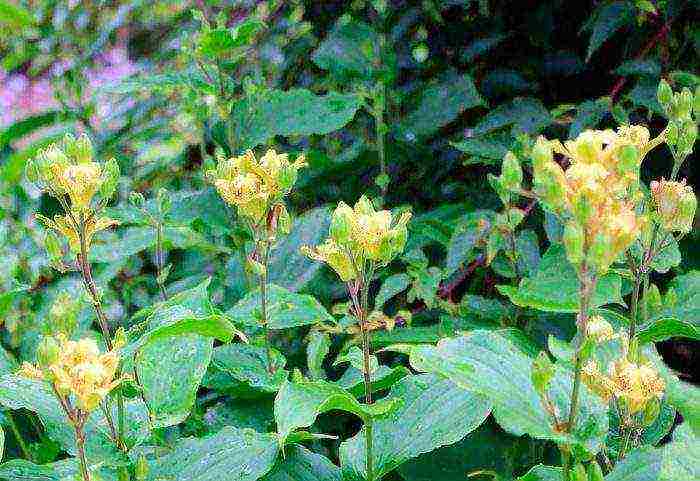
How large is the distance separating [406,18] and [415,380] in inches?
33.0

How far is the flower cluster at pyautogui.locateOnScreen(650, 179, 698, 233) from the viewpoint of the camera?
0.77 metres

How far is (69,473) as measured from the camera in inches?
31.8

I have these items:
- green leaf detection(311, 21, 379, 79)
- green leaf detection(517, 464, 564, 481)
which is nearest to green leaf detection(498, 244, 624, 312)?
green leaf detection(517, 464, 564, 481)

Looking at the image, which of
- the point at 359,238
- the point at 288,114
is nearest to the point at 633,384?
the point at 359,238

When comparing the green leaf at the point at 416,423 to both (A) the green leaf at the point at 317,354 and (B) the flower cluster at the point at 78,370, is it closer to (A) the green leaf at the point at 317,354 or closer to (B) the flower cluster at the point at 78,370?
(A) the green leaf at the point at 317,354

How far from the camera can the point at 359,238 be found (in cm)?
75

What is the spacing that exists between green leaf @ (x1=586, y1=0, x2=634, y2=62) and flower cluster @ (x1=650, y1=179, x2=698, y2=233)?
48 centimetres

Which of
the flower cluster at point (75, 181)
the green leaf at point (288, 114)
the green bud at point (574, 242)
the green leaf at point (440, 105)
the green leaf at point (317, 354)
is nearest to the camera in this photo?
the green bud at point (574, 242)

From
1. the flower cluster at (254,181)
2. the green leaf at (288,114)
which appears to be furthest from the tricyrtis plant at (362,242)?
the green leaf at (288,114)

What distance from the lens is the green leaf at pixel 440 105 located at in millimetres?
1382

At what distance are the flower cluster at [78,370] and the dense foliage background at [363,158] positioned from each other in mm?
143

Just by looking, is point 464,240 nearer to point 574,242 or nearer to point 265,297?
point 265,297

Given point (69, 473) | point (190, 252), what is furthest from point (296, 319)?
point (190, 252)

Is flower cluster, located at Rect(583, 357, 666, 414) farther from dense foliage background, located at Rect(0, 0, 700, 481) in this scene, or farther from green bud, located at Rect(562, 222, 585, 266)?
dense foliage background, located at Rect(0, 0, 700, 481)
